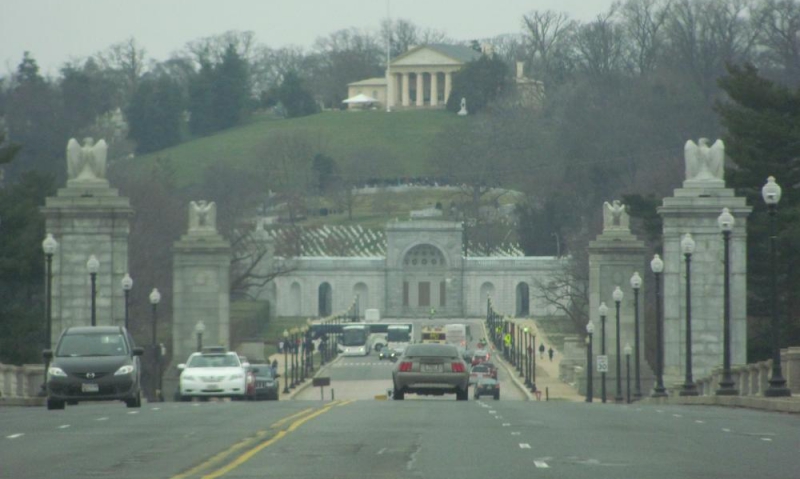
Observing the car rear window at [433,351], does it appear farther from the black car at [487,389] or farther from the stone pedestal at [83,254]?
the black car at [487,389]

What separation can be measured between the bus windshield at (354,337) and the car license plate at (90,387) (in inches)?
3220

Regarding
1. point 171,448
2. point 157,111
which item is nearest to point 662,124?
point 157,111

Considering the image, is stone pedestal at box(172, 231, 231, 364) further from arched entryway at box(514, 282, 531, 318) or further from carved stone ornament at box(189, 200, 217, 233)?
arched entryway at box(514, 282, 531, 318)

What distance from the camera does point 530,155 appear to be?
179 m

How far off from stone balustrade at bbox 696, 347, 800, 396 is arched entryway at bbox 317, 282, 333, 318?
93.8 metres

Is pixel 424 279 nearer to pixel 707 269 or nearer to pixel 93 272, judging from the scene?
pixel 707 269

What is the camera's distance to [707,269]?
4872 centimetres

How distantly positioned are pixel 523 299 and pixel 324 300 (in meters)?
14.8

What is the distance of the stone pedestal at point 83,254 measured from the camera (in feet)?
159

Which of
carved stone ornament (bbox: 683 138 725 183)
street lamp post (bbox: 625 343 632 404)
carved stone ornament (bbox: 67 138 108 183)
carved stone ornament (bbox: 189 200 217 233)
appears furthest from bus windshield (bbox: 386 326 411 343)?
carved stone ornament (bbox: 683 138 725 183)

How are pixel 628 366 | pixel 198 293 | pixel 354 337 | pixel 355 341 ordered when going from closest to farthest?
1. pixel 628 366
2. pixel 198 293
3. pixel 355 341
4. pixel 354 337

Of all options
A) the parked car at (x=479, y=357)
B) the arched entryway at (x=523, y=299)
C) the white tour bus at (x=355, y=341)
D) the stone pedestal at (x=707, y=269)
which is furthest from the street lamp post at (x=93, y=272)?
the arched entryway at (x=523, y=299)

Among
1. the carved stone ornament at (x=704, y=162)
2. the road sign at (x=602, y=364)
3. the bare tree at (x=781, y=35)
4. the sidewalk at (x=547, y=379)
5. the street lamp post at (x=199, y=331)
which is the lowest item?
the sidewalk at (x=547, y=379)

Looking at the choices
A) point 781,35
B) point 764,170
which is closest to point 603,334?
point 764,170
